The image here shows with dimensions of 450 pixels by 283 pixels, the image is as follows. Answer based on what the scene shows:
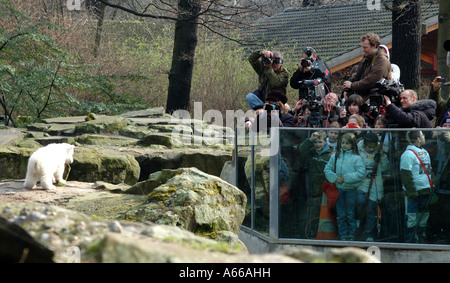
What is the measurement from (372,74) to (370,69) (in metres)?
0.22

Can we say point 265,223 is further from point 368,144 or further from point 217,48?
point 217,48

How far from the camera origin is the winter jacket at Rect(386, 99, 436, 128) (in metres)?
6.89

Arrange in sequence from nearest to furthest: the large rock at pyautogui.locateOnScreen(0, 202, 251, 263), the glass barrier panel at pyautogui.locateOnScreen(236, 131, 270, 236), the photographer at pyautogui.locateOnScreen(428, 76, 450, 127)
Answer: the large rock at pyautogui.locateOnScreen(0, 202, 251, 263)
the glass barrier panel at pyautogui.locateOnScreen(236, 131, 270, 236)
the photographer at pyautogui.locateOnScreen(428, 76, 450, 127)

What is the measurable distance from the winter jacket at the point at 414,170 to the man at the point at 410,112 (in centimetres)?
38

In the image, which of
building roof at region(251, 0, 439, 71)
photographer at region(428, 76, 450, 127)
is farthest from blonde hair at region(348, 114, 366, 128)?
building roof at region(251, 0, 439, 71)

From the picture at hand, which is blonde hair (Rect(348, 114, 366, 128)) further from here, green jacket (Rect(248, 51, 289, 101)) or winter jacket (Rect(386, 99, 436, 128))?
green jacket (Rect(248, 51, 289, 101))

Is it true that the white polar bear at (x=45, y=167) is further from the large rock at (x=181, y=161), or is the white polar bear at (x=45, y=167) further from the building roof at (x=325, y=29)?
the building roof at (x=325, y=29)

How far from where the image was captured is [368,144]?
22.2 feet

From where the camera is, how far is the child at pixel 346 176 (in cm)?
674

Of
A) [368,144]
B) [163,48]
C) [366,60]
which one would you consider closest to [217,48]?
[163,48]

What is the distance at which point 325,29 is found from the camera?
24.3m
